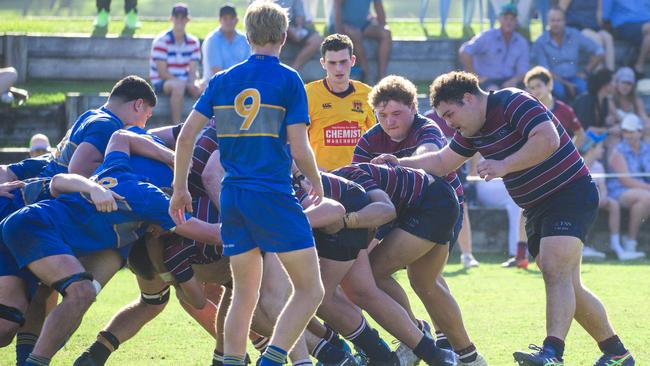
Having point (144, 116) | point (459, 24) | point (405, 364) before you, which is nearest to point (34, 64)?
point (459, 24)

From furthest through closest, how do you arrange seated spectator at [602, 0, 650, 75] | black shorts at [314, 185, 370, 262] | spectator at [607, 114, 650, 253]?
seated spectator at [602, 0, 650, 75]
spectator at [607, 114, 650, 253]
black shorts at [314, 185, 370, 262]

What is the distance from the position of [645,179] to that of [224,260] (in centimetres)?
790

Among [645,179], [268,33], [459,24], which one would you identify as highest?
[268,33]

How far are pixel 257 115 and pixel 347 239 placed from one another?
1.18 m

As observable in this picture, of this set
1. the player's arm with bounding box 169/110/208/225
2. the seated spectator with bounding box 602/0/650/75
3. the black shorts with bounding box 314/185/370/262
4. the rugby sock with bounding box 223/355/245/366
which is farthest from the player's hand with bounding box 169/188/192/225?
the seated spectator with bounding box 602/0/650/75

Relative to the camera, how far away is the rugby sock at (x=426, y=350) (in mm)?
6668

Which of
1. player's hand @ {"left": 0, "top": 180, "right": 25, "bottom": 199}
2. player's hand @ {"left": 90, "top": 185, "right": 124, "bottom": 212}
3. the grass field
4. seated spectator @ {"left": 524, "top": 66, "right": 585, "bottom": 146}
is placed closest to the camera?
player's hand @ {"left": 90, "top": 185, "right": 124, "bottom": 212}

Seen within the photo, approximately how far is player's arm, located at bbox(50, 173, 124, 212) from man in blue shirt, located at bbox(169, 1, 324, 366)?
0.68m

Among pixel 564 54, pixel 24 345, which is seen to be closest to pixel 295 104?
pixel 24 345

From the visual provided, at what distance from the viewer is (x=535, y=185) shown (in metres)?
6.81

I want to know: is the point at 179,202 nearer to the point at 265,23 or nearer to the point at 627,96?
the point at 265,23

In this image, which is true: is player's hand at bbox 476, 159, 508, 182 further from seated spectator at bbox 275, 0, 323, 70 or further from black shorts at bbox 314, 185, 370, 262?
seated spectator at bbox 275, 0, 323, 70

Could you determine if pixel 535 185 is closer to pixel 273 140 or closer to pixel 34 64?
pixel 273 140

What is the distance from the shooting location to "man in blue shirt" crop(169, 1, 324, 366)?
5684 mm
